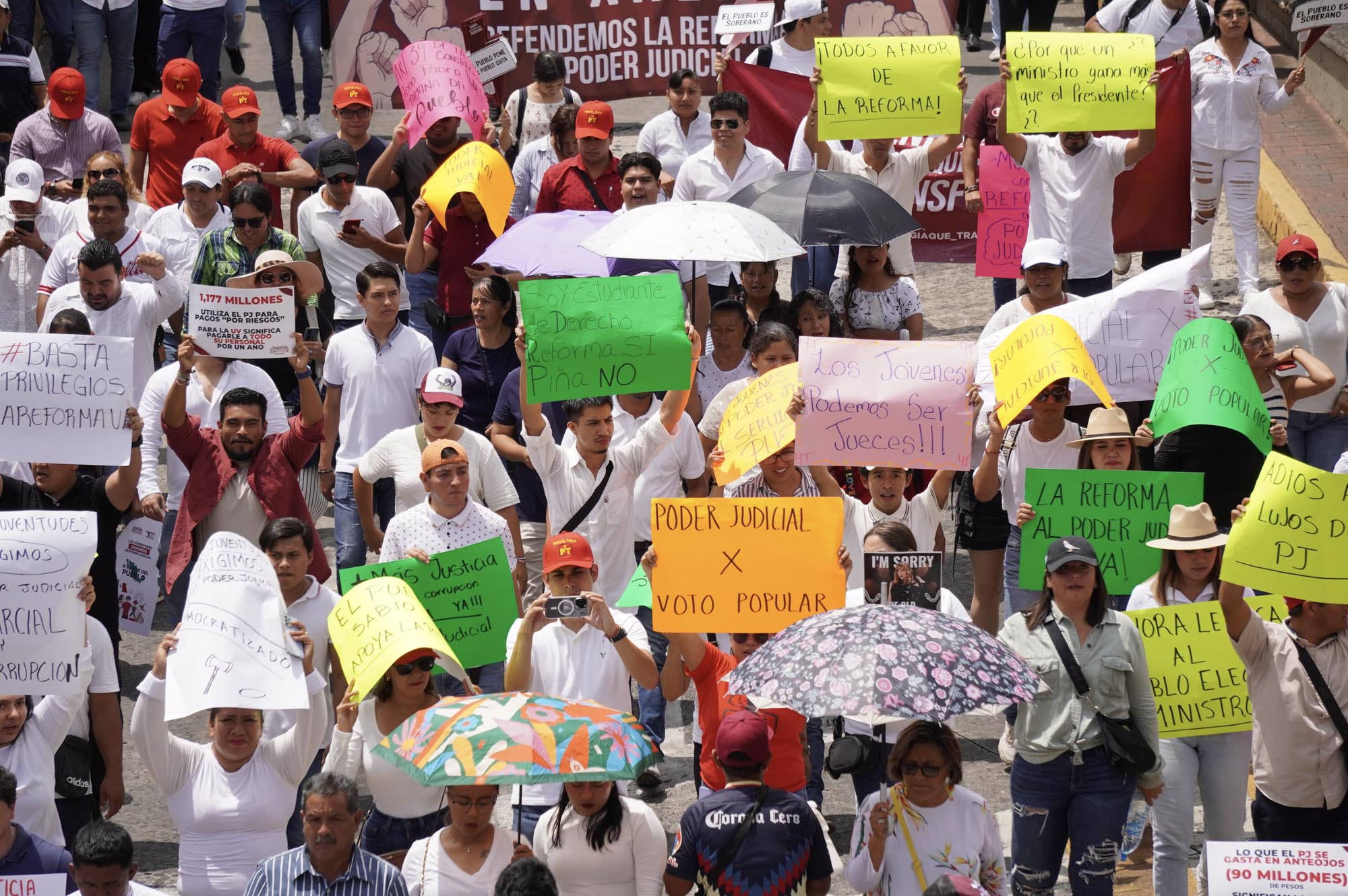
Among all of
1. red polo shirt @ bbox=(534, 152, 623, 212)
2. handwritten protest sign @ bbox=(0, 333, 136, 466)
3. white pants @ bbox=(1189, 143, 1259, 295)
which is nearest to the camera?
handwritten protest sign @ bbox=(0, 333, 136, 466)

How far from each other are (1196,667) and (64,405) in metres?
5.01

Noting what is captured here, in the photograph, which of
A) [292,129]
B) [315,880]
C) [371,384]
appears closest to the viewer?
[315,880]

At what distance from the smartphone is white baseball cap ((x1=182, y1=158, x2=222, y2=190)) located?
5.04 metres

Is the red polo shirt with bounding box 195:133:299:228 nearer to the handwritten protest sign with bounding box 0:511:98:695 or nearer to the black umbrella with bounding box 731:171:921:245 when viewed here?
the black umbrella with bounding box 731:171:921:245

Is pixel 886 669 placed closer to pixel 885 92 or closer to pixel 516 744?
pixel 516 744

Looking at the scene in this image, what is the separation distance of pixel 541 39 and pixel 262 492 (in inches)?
263

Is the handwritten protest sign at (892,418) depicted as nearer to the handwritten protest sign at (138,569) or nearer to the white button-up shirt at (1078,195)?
the white button-up shirt at (1078,195)

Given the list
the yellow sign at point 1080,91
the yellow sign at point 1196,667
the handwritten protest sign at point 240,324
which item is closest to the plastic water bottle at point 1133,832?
the yellow sign at point 1196,667

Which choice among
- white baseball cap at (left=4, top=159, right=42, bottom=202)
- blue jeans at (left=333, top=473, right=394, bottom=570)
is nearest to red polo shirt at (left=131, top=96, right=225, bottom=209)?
white baseball cap at (left=4, top=159, right=42, bottom=202)

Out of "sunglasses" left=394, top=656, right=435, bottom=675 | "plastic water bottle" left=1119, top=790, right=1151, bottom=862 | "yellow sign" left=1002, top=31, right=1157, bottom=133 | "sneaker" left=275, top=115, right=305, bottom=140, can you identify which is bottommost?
"plastic water bottle" left=1119, top=790, right=1151, bottom=862

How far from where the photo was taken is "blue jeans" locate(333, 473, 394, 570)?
988 centimetres

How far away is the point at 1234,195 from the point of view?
42.8 ft

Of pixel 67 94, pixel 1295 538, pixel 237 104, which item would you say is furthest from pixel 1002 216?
pixel 67 94

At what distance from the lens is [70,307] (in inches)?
401
